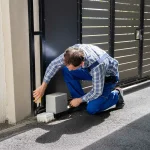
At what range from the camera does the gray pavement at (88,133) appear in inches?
131

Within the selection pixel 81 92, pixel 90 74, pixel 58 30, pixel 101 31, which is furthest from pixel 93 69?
→ pixel 101 31

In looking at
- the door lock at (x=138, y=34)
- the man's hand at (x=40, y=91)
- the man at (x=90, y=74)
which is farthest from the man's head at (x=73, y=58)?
the door lock at (x=138, y=34)

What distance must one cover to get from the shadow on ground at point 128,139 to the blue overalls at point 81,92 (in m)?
0.61

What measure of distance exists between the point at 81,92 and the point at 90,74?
1.40ft

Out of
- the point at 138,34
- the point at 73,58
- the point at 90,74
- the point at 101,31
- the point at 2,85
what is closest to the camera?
the point at 73,58

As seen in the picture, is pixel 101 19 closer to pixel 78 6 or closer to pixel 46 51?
pixel 78 6

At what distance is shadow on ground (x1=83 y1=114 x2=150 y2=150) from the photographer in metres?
3.26

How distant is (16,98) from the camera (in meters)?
4.03

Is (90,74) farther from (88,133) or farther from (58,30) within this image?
(88,133)

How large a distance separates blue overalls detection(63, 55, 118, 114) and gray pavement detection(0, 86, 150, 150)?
0.38 feet

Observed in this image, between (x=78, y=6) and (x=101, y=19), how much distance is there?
33.0 inches

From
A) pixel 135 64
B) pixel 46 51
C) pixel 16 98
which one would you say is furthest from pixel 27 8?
Result: pixel 135 64

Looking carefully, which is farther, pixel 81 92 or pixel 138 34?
pixel 138 34

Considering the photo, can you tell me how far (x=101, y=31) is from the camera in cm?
548
